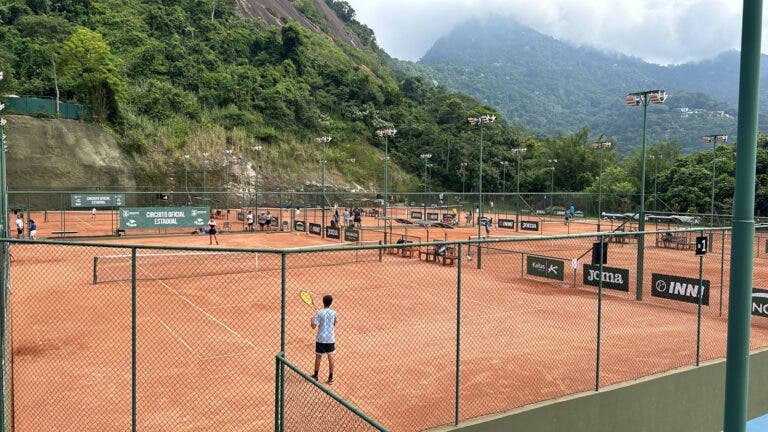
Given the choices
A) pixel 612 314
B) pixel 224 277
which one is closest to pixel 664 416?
pixel 612 314

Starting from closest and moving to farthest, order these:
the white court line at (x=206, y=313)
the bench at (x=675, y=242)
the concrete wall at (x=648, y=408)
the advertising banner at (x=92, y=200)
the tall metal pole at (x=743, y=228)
A: the tall metal pole at (x=743, y=228) → the concrete wall at (x=648, y=408) → the white court line at (x=206, y=313) → the bench at (x=675, y=242) → the advertising banner at (x=92, y=200)

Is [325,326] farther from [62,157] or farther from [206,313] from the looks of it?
[62,157]

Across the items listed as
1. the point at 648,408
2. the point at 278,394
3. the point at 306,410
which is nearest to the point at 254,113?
the point at 648,408

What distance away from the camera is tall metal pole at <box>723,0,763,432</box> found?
4.38m

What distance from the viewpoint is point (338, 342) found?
1295 cm

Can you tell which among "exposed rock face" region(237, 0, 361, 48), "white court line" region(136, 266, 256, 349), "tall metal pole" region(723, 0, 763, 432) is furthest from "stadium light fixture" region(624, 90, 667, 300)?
"exposed rock face" region(237, 0, 361, 48)

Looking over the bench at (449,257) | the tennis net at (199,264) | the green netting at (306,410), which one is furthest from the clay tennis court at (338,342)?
the green netting at (306,410)

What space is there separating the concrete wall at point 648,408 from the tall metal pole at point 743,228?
4238 mm

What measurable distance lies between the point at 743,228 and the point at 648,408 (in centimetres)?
657

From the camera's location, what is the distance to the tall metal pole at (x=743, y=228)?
4375 millimetres

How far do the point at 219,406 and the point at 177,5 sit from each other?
120 m

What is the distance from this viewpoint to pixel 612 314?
1616cm

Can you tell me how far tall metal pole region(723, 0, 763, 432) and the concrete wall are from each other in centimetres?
424

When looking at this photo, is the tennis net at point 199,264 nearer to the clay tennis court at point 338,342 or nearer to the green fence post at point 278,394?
the clay tennis court at point 338,342
